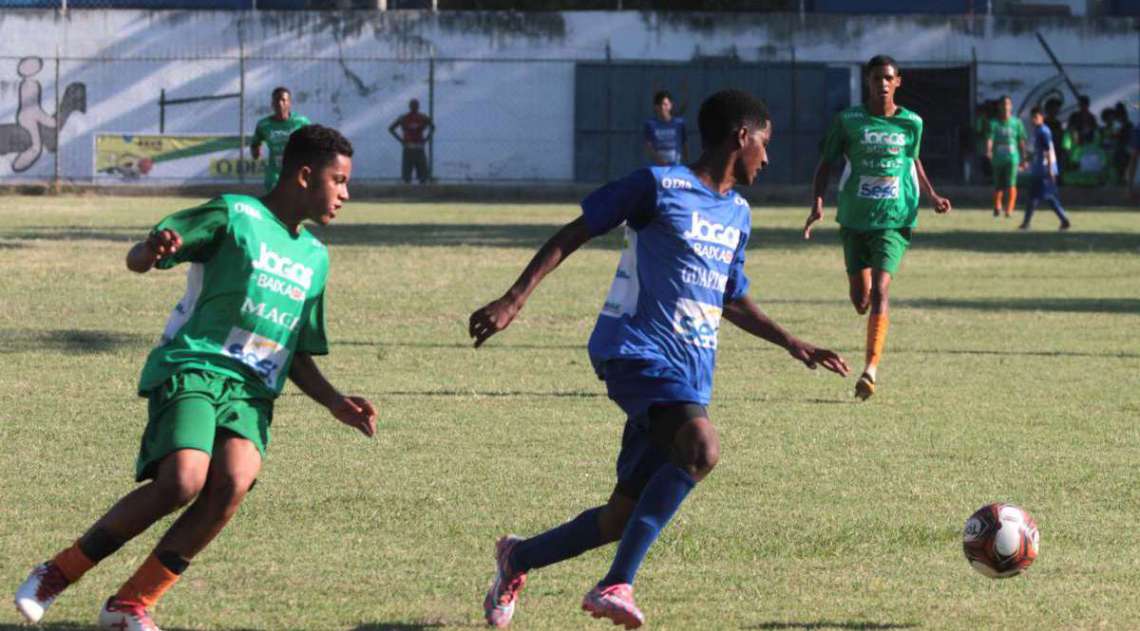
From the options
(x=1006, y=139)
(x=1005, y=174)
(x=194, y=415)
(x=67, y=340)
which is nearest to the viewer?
(x=194, y=415)

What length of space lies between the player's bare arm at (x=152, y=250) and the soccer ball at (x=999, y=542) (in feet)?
9.10

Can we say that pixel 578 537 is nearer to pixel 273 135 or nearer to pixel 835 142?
pixel 835 142

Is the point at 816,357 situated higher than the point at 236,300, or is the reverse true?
the point at 236,300

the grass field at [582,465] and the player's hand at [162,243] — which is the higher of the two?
the player's hand at [162,243]

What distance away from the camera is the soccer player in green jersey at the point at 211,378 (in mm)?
5613

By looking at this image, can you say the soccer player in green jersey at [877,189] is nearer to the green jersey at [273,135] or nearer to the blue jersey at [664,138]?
the green jersey at [273,135]

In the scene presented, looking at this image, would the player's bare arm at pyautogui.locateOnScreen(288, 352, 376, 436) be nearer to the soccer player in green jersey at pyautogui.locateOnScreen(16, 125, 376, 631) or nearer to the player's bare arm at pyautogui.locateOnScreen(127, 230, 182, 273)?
the soccer player in green jersey at pyautogui.locateOnScreen(16, 125, 376, 631)

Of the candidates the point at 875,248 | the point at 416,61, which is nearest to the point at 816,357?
the point at 875,248

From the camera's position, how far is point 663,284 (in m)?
6.05

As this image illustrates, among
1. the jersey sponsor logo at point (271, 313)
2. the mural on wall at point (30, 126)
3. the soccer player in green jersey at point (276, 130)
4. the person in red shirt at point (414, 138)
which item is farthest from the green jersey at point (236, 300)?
the mural on wall at point (30, 126)

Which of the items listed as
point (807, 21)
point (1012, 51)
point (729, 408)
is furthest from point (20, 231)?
point (1012, 51)

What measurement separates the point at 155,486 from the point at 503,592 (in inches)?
45.4

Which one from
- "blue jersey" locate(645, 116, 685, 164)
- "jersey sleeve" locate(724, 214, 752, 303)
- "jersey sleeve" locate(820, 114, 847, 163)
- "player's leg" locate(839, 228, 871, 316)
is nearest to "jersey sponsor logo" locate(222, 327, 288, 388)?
"jersey sleeve" locate(724, 214, 752, 303)

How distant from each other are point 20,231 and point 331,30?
50.8ft
